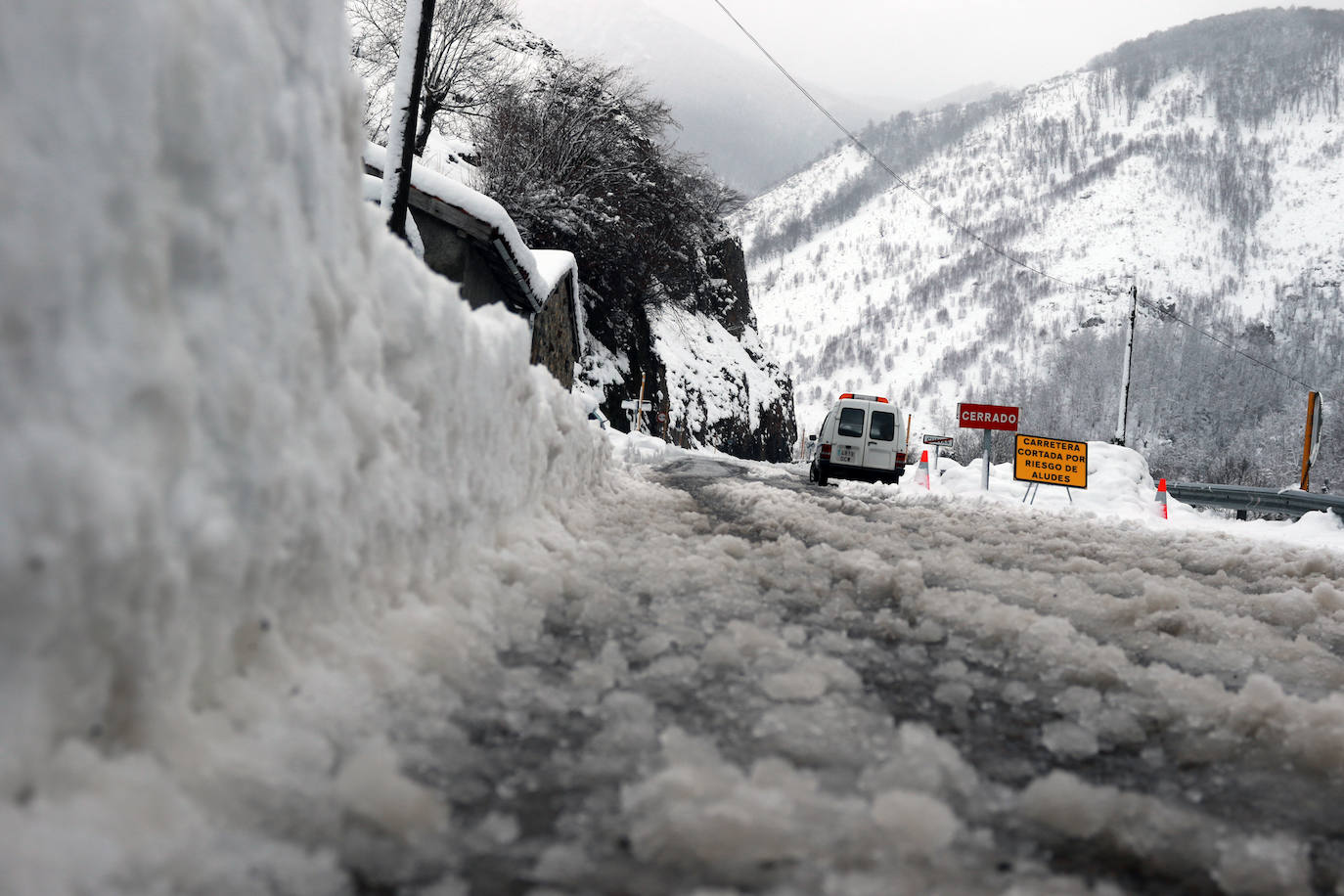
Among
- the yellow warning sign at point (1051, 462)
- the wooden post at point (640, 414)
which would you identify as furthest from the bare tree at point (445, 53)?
the yellow warning sign at point (1051, 462)

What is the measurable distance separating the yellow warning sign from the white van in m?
2.74

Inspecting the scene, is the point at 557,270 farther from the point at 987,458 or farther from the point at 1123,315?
the point at 1123,315

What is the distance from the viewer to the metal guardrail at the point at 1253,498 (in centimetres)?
1538

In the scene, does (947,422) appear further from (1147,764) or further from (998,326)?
(1147,764)

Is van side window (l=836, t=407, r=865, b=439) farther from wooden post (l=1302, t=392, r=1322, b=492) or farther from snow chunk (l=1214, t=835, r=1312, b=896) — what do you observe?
snow chunk (l=1214, t=835, r=1312, b=896)

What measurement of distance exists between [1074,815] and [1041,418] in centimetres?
12724

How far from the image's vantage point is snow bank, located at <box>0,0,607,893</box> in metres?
1.15

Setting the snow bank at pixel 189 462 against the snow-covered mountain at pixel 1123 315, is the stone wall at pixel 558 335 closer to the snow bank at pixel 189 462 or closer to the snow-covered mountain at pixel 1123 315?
the snow bank at pixel 189 462

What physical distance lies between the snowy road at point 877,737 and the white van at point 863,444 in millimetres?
12463

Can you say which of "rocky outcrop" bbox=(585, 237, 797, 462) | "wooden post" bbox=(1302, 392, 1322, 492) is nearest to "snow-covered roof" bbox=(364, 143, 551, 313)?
"rocky outcrop" bbox=(585, 237, 797, 462)

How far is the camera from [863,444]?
1650 cm

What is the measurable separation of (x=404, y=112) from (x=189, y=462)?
1086cm

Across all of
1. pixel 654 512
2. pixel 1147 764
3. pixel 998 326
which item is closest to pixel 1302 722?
pixel 1147 764

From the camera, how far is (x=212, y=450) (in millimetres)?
1530
